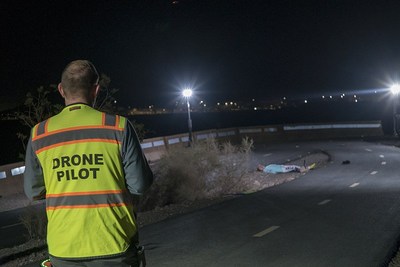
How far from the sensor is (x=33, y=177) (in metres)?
3.17

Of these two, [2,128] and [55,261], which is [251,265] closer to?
[55,261]

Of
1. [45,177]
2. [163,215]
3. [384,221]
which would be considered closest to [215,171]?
[163,215]

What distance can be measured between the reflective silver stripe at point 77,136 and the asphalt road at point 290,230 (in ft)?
18.0

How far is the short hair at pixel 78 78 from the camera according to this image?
3096mm

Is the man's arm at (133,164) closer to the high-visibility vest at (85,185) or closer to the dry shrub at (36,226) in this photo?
the high-visibility vest at (85,185)

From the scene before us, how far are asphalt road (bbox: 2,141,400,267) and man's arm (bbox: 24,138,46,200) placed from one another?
533cm

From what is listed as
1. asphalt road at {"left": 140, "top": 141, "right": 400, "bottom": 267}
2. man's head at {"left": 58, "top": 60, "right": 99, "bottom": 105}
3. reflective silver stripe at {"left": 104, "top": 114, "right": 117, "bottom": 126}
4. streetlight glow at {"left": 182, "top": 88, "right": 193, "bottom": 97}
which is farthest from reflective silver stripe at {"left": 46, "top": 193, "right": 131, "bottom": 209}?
streetlight glow at {"left": 182, "top": 88, "right": 193, "bottom": 97}

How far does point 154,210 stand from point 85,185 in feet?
39.5

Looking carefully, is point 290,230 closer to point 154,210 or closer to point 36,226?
point 154,210

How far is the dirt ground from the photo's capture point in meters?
9.38

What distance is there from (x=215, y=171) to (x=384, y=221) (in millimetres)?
8445

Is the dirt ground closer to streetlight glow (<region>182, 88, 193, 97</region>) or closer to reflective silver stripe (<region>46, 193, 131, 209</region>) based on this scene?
reflective silver stripe (<region>46, 193, 131, 209</region>)

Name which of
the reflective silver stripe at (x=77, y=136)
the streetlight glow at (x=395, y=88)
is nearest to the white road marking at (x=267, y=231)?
the reflective silver stripe at (x=77, y=136)

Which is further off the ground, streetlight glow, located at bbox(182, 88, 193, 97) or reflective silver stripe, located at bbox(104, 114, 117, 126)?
streetlight glow, located at bbox(182, 88, 193, 97)
